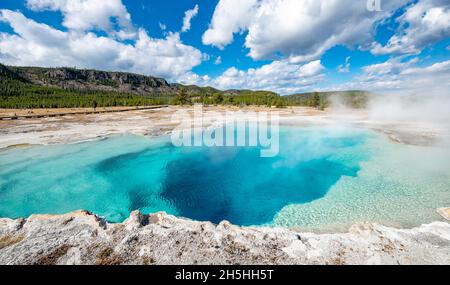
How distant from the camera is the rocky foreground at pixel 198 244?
5.72 meters

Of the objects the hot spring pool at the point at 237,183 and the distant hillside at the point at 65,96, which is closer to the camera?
the hot spring pool at the point at 237,183

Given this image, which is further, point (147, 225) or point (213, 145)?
point (213, 145)

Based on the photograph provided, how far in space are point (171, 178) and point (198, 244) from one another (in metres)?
9.43

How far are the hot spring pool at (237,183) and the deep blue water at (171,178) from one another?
6cm

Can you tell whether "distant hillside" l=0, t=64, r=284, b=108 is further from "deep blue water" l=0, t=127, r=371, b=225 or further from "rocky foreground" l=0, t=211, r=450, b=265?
"rocky foreground" l=0, t=211, r=450, b=265

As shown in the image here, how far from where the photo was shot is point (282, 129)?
33781 millimetres

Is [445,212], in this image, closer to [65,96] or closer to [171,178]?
[171,178]

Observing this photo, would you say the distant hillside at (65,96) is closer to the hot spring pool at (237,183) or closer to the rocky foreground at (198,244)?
the hot spring pool at (237,183)

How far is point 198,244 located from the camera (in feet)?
20.6

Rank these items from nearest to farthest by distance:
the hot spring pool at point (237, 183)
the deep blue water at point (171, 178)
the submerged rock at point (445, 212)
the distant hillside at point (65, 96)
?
1. the submerged rock at point (445, 212)
2. the hot spring pool at point (237, 183)
3. the deep blue water at point (171, 178)
4. the distant hillside at point (65, 96)

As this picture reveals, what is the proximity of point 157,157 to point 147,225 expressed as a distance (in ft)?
43.7

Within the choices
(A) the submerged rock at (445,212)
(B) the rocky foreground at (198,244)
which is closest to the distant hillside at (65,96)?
(A) the submerged rock at (445,212)

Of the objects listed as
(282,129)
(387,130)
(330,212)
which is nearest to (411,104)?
(387,130)
